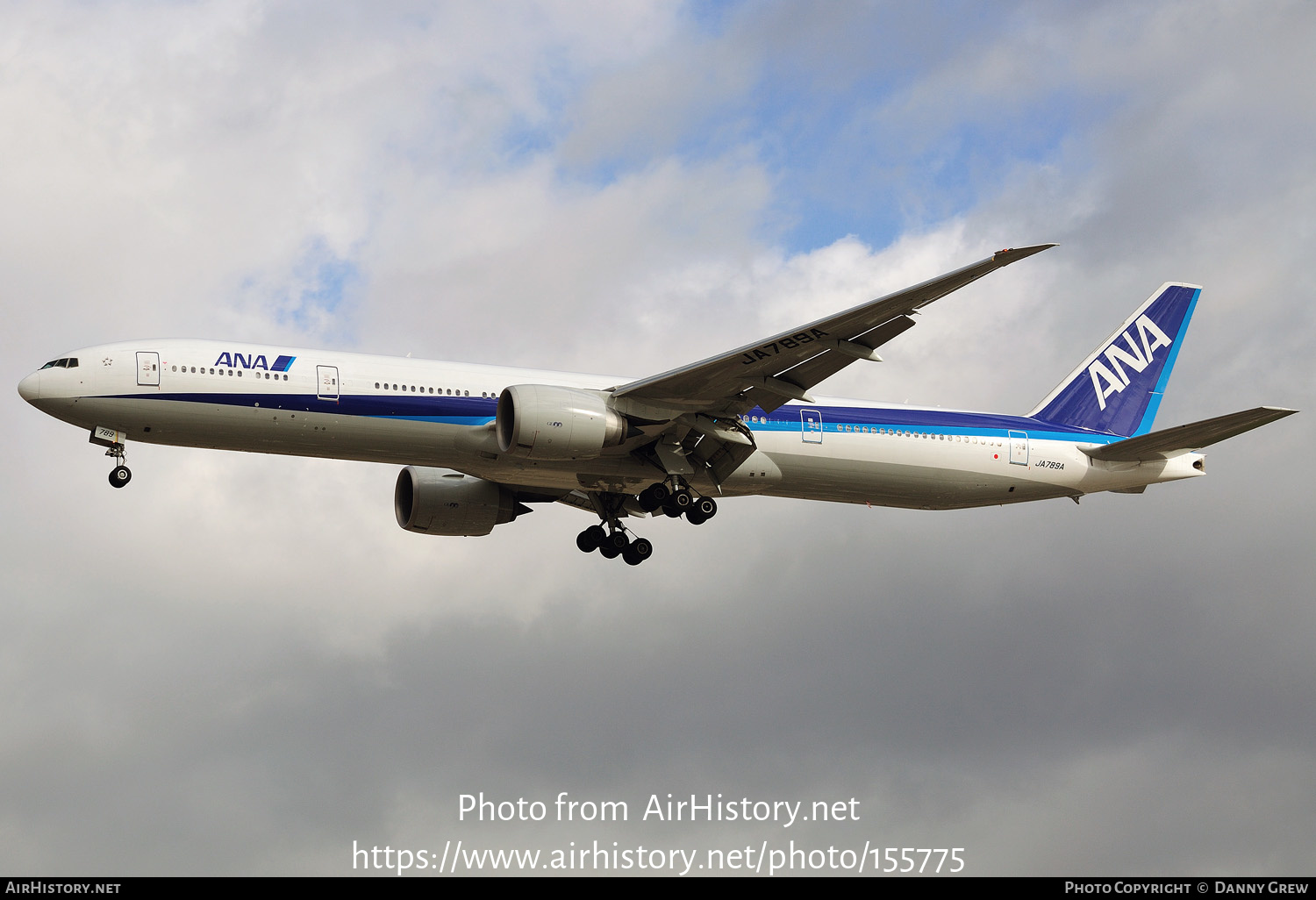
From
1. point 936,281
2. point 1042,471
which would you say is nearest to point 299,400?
point 936,281

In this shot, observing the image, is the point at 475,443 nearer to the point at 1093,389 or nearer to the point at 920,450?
the point at 920,450

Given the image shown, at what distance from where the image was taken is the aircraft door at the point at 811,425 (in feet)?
126

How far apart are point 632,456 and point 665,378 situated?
3.33 meters

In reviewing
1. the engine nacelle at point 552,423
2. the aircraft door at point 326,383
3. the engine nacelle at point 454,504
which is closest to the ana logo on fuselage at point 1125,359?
the engine nacelle at point 552,423

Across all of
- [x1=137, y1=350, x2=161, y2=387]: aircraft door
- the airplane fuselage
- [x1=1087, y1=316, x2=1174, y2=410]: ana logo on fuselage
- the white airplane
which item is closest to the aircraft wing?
the white airplane

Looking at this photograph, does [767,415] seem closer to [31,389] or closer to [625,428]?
[625,428]

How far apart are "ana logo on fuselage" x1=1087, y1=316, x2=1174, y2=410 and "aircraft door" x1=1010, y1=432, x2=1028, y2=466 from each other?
4.43 meters

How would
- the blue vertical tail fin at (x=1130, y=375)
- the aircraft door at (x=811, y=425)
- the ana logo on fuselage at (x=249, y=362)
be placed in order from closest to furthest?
the ana logo on fuselage at (x=249, y=362) → the aircraft door at (x=811, y=425) → the blue vertical tail fin at (x=1130, y=375)

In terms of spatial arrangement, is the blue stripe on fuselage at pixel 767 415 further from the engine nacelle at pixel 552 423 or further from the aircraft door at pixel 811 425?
the engine nacelle at pixel 552 423

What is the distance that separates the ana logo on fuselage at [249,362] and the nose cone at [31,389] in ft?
13.5

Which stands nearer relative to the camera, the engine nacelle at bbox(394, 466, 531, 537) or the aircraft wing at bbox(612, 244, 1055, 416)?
the aircraft wing at bbox(612, 244, 1055, 416)

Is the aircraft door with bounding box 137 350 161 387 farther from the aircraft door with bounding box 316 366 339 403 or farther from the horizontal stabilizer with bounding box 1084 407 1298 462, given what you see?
the horizontal stabilizer with bounding box 1084 407 1298 462

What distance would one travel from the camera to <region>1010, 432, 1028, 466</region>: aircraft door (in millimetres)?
41219

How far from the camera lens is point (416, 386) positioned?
34969 mm
